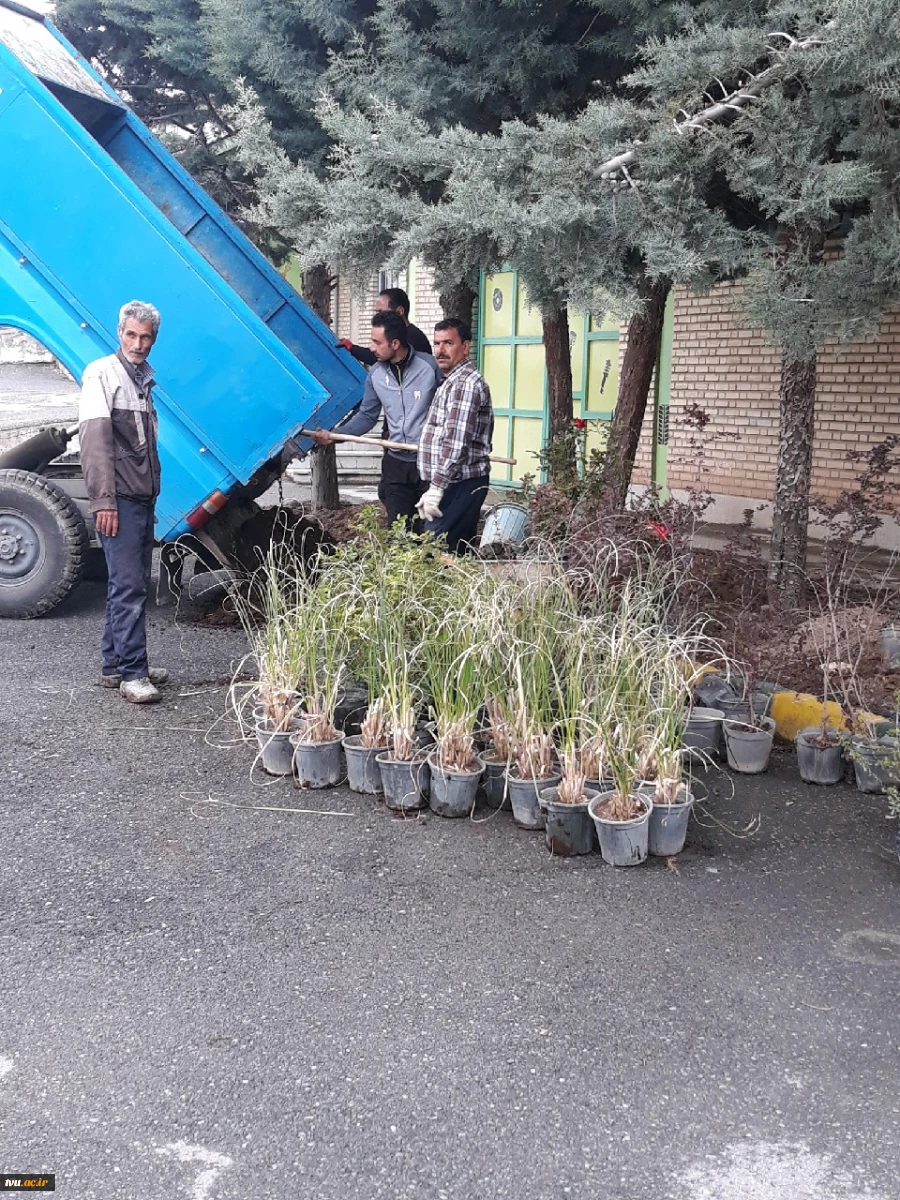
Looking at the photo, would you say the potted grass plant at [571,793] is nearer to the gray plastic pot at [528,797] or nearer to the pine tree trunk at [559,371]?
the gray plastic pot at [528,797]

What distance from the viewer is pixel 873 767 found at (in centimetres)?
443

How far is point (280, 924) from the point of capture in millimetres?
3438

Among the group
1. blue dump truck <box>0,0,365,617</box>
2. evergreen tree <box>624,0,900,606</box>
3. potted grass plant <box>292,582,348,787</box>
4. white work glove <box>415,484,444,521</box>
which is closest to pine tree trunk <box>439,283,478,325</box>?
blue dump truck <box>0,0,365,617</box>

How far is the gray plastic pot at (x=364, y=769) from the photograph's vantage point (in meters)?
4.45

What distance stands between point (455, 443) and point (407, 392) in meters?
0.84

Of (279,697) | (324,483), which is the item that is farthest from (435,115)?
(279,697)

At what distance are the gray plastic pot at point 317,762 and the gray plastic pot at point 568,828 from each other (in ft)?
3.28

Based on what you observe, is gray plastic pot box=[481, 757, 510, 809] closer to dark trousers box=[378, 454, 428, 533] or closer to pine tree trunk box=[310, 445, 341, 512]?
dark trousers box=[378, 454, 428, 533]

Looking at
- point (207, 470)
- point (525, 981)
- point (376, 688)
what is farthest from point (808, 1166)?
point (207, 470)

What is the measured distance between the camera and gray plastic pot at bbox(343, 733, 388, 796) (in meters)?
4.45

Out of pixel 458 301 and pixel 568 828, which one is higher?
pixel 458 301

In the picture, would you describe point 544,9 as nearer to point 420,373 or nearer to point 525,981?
point 420,373

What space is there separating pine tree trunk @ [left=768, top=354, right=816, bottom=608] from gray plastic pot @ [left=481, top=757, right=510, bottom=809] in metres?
2.46

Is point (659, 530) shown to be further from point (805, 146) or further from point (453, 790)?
point (453, 790)
